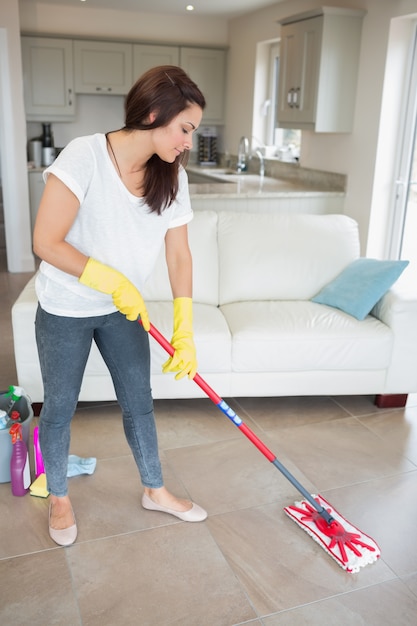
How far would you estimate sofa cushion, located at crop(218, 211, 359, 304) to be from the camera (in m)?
3.02

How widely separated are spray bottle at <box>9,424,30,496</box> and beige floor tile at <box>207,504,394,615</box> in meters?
0.68

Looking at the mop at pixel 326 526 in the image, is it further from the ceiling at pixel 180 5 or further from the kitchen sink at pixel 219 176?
the ceiling at pixel 180 5

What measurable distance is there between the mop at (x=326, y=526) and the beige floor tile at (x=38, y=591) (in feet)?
2.20

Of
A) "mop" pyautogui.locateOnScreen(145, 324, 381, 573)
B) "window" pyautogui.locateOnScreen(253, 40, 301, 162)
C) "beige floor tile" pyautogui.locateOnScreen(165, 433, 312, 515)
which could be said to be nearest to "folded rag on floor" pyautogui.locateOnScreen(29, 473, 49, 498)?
"beige floor tile" pyautogui.locateOnScreen(165, 433, 312, 515)

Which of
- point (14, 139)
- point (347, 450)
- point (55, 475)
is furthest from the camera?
point (14, 139)

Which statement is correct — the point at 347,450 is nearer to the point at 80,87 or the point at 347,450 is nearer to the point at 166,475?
the point at 166,475

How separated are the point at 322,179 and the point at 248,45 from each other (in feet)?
6.38

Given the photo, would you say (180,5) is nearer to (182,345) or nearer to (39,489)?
(182,345)

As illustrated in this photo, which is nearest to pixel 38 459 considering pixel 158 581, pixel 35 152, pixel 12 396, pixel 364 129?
pixel 12 396

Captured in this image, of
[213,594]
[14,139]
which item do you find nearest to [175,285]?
[213,594]

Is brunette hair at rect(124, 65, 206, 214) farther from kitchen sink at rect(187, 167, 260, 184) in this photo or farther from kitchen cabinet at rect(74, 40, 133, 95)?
kitchen cabinet at rect(74, 40, 133, 95)

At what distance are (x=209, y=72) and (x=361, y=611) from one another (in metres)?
5.62

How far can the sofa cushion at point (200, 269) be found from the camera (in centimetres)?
292

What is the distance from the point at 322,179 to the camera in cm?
464
